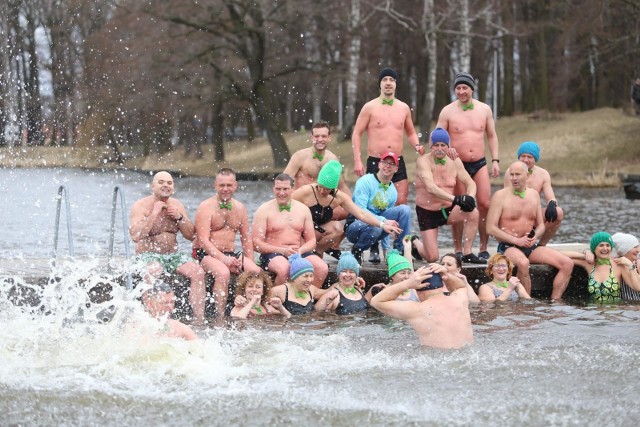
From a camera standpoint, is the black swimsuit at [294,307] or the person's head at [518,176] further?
the person's head at [518,176]

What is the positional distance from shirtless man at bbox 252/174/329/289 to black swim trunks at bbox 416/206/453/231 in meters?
1.61

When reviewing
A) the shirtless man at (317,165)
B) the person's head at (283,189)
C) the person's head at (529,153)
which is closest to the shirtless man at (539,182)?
the person's head at (529,153)

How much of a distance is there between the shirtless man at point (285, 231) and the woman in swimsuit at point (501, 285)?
5.86ft

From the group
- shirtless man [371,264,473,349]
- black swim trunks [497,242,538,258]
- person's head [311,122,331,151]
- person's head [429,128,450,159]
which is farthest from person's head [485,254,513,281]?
shirtless man [371,264,473,349]

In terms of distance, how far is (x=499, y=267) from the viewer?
1173 cm

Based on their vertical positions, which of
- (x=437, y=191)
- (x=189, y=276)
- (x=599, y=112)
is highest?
(x=599, y=112)

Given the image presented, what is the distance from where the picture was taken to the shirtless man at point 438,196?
485 inches

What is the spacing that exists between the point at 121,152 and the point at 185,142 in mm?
6052

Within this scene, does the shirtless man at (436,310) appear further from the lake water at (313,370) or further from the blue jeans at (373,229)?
the blue jeans at (373,229)

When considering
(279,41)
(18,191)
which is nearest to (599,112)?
(279,41)

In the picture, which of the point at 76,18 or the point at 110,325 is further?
the point at 76,18

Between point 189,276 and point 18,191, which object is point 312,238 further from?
point 18,191

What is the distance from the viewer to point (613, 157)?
1505 inches

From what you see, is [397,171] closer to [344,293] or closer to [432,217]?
[432,217]
